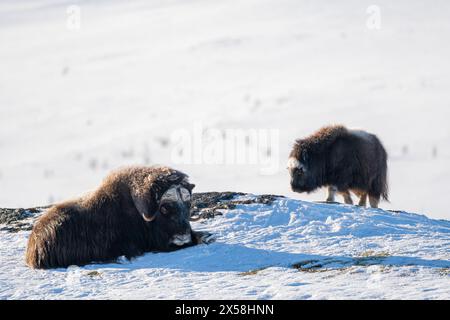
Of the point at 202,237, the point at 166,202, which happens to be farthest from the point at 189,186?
the point at 202,237

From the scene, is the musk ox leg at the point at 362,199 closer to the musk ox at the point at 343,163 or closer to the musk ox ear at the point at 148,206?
the musk ox at the point at 343,163

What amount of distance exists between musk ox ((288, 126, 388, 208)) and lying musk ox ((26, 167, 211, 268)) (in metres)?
3.15

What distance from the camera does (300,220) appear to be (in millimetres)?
9062

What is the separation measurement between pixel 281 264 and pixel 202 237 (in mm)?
1075

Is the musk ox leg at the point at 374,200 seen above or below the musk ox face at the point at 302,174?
below

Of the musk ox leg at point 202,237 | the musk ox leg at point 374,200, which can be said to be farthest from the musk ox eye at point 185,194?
the musk ox leg at point 374,200

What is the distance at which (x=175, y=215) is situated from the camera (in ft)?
27.1

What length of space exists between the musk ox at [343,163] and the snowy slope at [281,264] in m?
1.52

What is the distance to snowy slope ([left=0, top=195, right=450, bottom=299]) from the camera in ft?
22.8

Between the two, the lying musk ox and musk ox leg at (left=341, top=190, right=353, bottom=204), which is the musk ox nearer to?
musk ox leg at (left=341, top=190, right=353, bottom=204)

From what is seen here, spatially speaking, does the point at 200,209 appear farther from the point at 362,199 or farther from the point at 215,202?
the point at 362,199

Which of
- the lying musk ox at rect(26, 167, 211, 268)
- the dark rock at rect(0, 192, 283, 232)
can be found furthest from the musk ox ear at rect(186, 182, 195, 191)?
the dark rock at rect(0, 192, 283, 232)

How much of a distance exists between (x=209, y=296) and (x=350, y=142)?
4.67 m

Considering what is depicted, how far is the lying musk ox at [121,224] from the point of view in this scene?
26.9 feet
